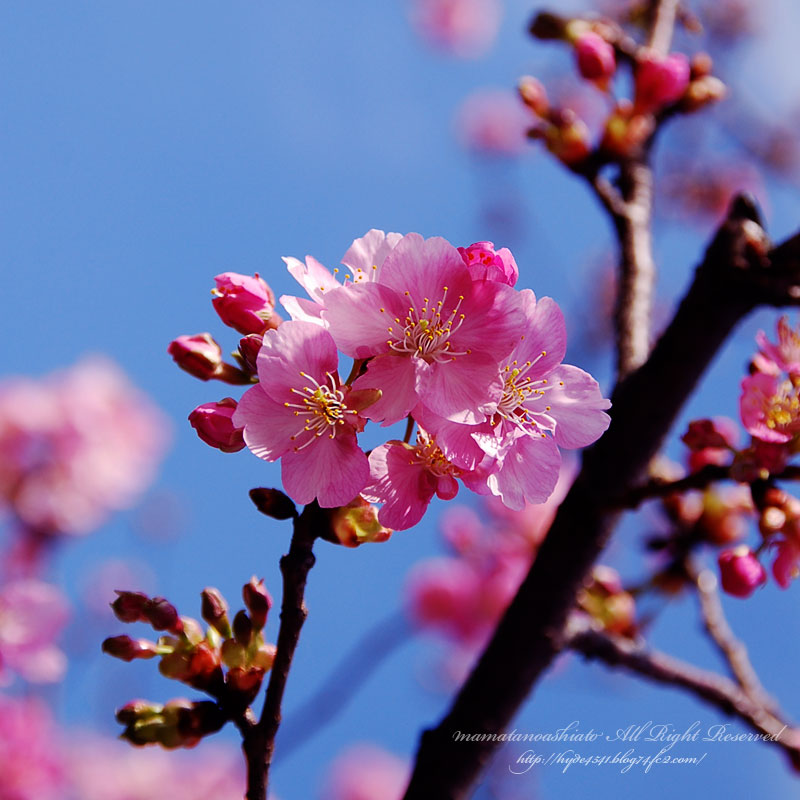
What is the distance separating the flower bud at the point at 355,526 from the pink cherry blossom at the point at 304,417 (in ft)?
0.14

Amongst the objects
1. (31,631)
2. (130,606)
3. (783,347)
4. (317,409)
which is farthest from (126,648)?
(783,347)

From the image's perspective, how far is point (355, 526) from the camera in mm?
745

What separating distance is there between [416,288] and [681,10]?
6.12 feet

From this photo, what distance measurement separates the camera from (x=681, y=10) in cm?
213

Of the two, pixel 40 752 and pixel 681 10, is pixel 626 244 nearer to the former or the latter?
pixel 681 10

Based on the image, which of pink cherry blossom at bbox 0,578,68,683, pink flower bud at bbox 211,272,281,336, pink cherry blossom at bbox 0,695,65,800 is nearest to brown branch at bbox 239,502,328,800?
pink flower bud at bbox 211,272,281,336

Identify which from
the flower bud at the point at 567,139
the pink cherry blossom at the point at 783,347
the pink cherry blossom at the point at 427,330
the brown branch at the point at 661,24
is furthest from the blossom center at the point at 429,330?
the brown branch at the point at 661,24

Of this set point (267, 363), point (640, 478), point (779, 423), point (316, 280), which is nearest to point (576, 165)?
point (640, 478)

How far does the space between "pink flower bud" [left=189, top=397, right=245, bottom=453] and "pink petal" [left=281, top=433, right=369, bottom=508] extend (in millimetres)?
61

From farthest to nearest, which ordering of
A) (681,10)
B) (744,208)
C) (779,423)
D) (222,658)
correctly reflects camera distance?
1. (681,10)
2. (744,208)
3. (779,423)
4. (222,658)

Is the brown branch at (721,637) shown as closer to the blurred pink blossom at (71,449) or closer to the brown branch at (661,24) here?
the brown branch at (661,24)

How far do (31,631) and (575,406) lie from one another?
1165mm

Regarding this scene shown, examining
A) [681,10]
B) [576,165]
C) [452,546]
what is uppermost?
[681,10]

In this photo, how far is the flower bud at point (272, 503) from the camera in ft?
2.41
